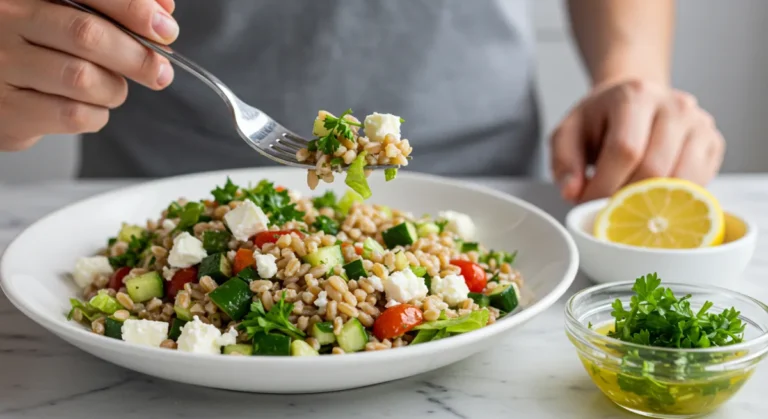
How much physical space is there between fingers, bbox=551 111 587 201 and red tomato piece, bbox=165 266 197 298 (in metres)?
1.37

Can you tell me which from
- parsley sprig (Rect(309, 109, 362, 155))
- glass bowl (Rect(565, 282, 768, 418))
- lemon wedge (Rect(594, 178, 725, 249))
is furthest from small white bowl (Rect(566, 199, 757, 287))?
parsley sprig (Rect(309, 109, 362, 155))

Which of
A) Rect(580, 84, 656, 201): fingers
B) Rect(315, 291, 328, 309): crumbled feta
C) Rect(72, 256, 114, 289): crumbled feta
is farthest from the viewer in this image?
Rect(580, 84, 656, 201): fingers

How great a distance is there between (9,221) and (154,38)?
4.11 feet

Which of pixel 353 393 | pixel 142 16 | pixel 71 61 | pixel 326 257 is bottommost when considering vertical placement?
pixel 353 393

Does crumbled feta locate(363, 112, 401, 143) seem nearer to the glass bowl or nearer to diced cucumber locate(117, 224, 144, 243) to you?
the glass bowl

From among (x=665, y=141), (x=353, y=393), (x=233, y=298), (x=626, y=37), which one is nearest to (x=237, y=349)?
(x=233, y=298)

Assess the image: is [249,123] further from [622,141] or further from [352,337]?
[622,141]

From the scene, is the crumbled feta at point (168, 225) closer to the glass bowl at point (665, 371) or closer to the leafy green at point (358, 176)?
the leafy green at point (358, 176)

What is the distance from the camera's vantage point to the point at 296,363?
4.81ft

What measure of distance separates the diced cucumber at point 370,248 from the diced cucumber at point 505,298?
273mm

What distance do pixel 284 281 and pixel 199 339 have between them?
0.27m

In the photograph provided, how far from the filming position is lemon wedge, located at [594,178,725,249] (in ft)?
7.79

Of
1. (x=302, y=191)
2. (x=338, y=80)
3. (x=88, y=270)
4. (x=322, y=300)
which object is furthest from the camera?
(x=338, y=80)

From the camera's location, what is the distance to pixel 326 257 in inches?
74.7
